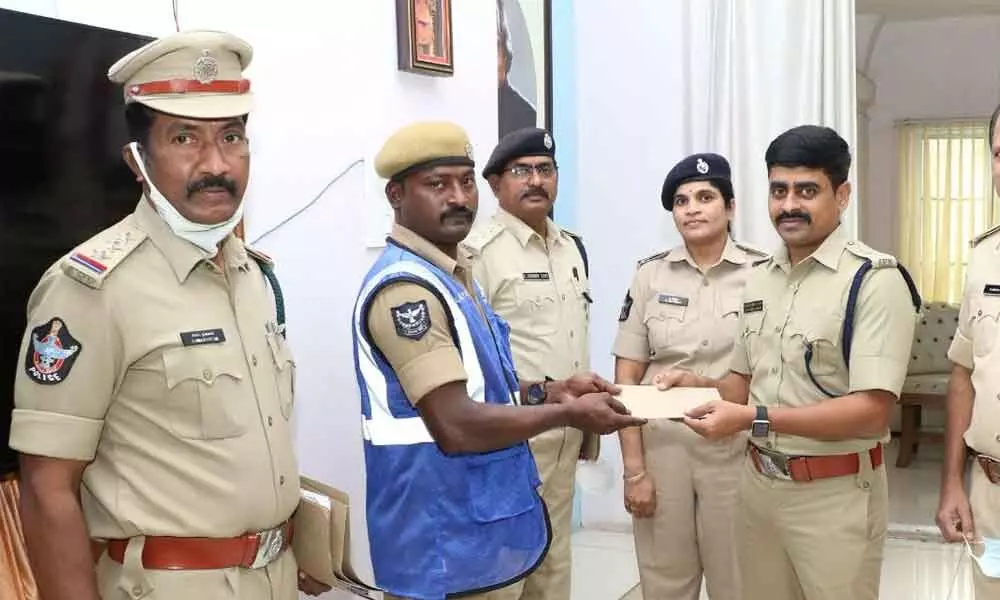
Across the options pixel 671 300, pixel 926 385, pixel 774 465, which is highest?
pixel 671 300

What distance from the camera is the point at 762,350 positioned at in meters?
2.54

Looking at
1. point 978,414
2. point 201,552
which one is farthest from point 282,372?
point 978,414

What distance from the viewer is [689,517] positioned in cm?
304

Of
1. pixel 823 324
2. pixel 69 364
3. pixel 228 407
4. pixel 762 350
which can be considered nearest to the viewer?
pixel 69 364

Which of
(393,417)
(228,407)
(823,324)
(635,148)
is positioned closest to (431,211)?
(393,417)

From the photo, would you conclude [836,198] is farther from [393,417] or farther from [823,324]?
[393,417]

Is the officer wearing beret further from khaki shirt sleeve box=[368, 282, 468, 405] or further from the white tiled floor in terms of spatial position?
the white tiled floor

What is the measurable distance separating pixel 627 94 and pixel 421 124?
115 inches

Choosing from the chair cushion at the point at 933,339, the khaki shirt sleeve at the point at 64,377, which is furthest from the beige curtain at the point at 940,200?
the khaki shirt sleeve at the point at 64,377

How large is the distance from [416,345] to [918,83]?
786 cm

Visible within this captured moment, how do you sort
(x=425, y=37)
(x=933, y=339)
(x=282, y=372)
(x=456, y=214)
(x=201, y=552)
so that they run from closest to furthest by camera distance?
(x=201, y=552), (x=282, y=372), (x=456, y=214), (x=425, y=37), (x=933, y=339)

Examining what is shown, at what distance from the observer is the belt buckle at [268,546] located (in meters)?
1.69

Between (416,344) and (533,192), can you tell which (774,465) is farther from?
(533,192)

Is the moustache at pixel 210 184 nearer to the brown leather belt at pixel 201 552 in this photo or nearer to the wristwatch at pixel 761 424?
the brown leather belt at pixel 201 552
